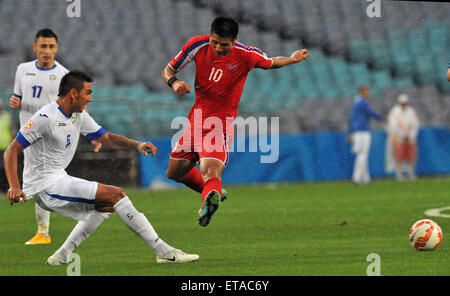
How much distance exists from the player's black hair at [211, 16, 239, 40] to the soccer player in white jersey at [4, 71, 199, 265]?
1.44 metres

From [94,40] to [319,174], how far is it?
7.29m

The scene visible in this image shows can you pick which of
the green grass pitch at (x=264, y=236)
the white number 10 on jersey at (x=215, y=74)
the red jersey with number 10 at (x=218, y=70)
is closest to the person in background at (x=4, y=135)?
the green grass pitch at (x=264, y=236)

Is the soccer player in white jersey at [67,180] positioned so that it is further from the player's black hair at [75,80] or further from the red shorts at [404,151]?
the red shorts at [404,151]

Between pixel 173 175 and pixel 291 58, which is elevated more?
pixel 291 58

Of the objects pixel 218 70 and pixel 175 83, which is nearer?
pixel 175 83

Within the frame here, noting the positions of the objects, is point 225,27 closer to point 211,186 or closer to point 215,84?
point 215,84

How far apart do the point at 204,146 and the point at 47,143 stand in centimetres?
185

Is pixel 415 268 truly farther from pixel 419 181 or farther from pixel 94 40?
pixel 94 40

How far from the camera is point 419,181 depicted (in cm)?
1969

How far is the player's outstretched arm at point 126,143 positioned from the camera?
25.2 feet

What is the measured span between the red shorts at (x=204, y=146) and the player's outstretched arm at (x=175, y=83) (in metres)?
0.64

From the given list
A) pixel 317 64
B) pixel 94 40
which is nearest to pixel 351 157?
pixel 317 64

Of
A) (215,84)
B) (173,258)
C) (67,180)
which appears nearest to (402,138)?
(215,84)

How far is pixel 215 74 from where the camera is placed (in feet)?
28.9
